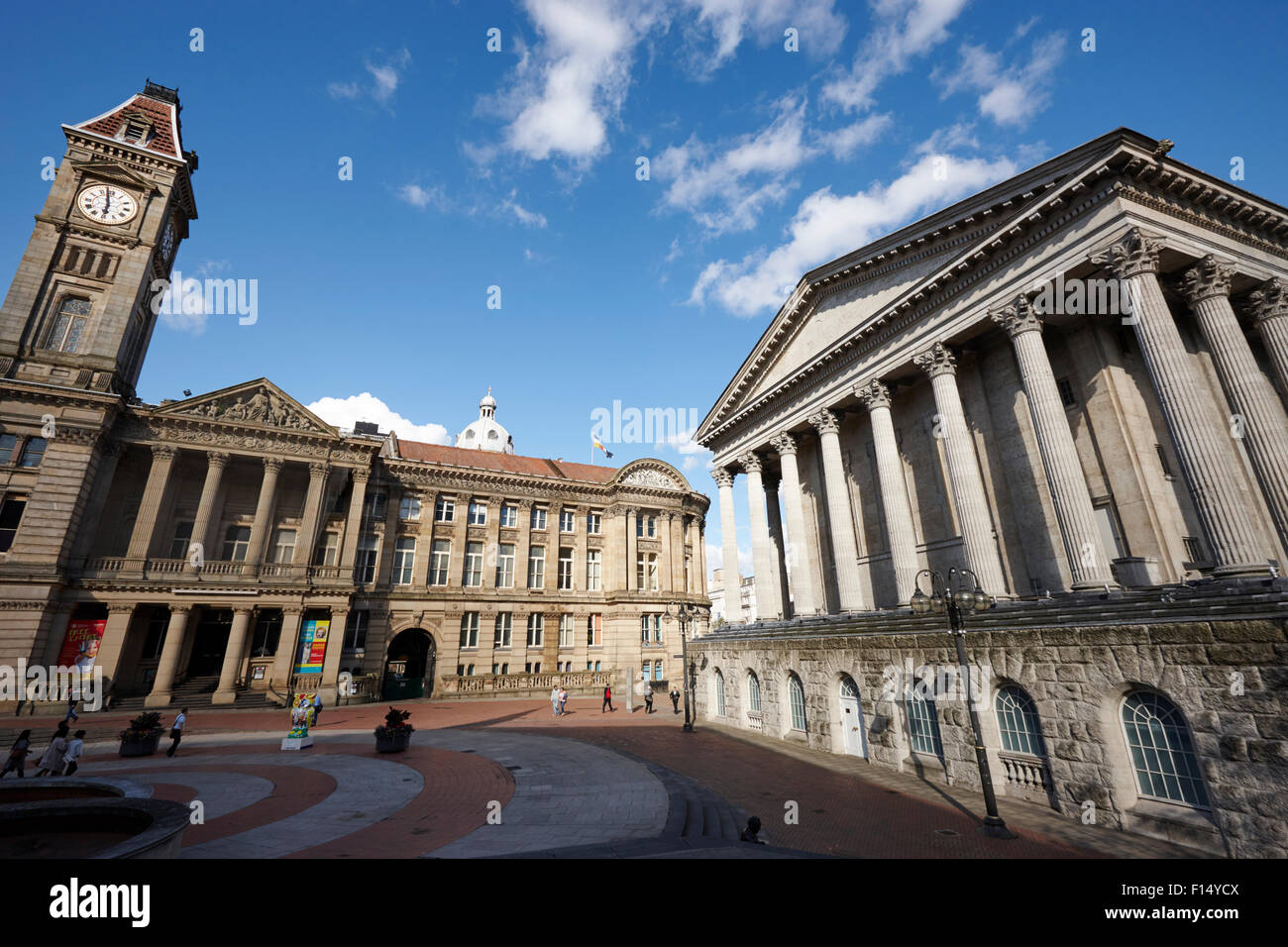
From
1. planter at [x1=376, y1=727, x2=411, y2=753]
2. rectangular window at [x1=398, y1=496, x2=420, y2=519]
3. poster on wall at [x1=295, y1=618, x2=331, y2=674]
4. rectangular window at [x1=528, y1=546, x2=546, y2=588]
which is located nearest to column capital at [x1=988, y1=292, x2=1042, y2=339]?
planter at [x1=376, y1=727, x2=411, y2=753]

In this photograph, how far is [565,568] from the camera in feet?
141

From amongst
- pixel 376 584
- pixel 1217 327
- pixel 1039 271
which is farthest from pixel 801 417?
pixel 376 584

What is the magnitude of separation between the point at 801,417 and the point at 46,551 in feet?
124

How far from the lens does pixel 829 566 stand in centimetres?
2719

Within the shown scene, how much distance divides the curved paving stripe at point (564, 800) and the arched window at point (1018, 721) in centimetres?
855

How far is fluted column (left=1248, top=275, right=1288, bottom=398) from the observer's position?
16.1m

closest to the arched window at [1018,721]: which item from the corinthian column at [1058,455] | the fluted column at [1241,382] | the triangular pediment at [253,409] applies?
the corinthian column at [1058,455]

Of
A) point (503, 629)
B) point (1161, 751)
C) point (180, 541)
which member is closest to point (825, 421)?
point (1161, 751)

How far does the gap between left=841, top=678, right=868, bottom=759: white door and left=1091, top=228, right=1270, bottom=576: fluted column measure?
9.82m

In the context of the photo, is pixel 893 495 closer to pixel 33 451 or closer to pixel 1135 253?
pixel 1135 253

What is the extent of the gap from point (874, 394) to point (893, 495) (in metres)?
4.36

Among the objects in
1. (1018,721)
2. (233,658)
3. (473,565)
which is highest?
(473,565)

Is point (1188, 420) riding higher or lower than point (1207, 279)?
lower
